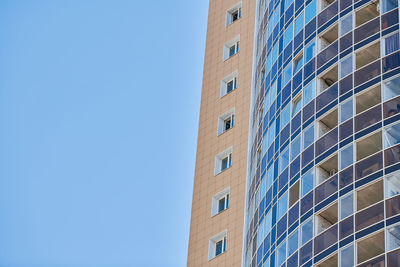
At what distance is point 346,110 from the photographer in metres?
56.9

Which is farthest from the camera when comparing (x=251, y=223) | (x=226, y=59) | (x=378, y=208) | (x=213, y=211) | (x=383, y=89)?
(x=226, y=59)

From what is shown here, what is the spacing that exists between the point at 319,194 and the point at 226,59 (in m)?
24.5

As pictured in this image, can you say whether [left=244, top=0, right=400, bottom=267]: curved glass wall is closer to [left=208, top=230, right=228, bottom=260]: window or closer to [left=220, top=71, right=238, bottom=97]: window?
[left=208, top=230, right=228, bottom=260]: window

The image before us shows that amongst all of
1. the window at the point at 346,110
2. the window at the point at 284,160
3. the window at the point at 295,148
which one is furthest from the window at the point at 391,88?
the window at the point at 284,160

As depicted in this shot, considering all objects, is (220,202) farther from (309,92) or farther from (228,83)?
(309,92)

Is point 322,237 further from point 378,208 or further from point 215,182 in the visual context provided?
point 215,182

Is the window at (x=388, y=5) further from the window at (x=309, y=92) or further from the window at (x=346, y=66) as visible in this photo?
the window at (x=309, y=92)

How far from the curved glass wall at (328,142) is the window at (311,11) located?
→ 0.26 ft

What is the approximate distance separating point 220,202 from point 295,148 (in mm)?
12552

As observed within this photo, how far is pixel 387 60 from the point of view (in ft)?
185

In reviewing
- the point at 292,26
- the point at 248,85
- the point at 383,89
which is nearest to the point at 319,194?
the point at 383,89

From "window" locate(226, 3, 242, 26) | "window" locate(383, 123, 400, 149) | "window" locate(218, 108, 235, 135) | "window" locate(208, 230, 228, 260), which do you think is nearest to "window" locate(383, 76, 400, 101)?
"window" locate(383, 123, 400, 149)

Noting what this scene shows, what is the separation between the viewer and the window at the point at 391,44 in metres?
56.7

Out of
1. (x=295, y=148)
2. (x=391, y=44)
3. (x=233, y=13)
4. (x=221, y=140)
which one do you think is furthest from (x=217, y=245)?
(x=233, y=13)
